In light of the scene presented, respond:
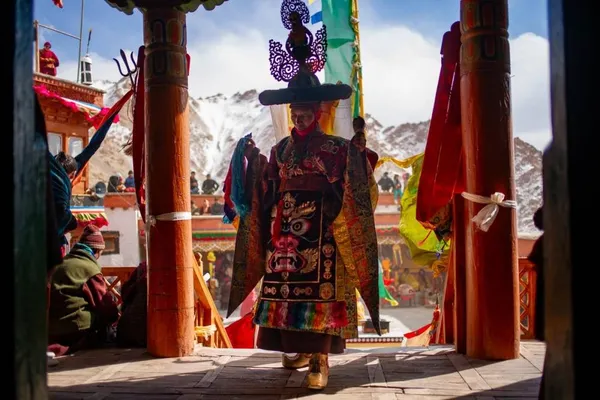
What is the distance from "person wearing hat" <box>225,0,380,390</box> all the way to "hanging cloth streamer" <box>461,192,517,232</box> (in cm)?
84

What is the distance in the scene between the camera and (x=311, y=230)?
13.5ft

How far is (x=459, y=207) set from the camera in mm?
4793

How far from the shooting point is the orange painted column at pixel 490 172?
171 inches

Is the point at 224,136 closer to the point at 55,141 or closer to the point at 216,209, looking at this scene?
the point at 216,209

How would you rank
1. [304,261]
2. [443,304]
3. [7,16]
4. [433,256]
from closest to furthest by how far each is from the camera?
[7,16] → [304,261] → [443,304] → [433,256]

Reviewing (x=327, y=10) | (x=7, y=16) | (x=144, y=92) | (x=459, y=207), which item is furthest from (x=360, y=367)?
(x=327, y=10)

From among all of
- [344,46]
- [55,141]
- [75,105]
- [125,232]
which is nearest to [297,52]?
A: [344,46]

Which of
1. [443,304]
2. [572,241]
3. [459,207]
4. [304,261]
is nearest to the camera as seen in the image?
[572,241]

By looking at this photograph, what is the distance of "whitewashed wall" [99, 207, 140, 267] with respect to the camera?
23.9 meters

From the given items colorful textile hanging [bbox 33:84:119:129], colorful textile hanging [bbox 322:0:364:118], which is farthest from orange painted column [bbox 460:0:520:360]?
colorful textile hanging [bbox 33:84:119:129]

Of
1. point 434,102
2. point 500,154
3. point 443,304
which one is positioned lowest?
point 443,304

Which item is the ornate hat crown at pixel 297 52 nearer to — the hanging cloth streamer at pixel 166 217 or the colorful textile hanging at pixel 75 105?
the hanging cloth streamer at pixel 166 217

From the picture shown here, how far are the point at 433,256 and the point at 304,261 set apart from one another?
3.57 meters

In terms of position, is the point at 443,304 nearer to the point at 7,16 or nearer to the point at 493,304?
the point at 493,304
